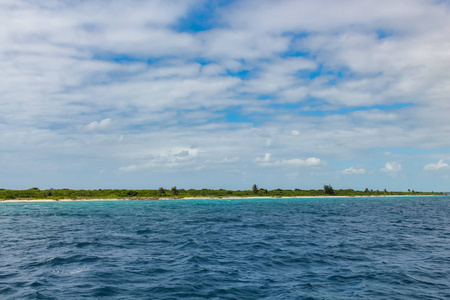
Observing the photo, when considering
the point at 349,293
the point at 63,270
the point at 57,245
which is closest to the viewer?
the point at 349,293

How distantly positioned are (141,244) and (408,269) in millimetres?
26176

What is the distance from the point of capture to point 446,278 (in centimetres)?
2098

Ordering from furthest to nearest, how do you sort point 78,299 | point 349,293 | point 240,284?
1. point 240,284
2. point 349,293
3. point 78,299

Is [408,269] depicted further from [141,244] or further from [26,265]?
[26,265]

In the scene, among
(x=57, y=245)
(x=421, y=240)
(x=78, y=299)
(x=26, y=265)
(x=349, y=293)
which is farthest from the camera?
(x=421, y=240)

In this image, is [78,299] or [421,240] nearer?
[78,299]

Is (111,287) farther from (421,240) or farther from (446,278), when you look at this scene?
(421,240)

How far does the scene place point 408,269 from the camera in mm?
23234

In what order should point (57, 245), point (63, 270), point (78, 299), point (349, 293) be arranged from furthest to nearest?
point (57, 245)
point (63, 270)
point (349, 293)
point (78, 299)

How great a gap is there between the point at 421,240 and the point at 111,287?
119 ft

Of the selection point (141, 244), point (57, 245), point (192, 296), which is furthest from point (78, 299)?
point (57, 245)

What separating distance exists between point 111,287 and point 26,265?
10995 millimetres

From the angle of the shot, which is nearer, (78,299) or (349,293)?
(78,299)

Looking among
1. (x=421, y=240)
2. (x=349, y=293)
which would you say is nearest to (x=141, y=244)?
(x=349, y=293)
